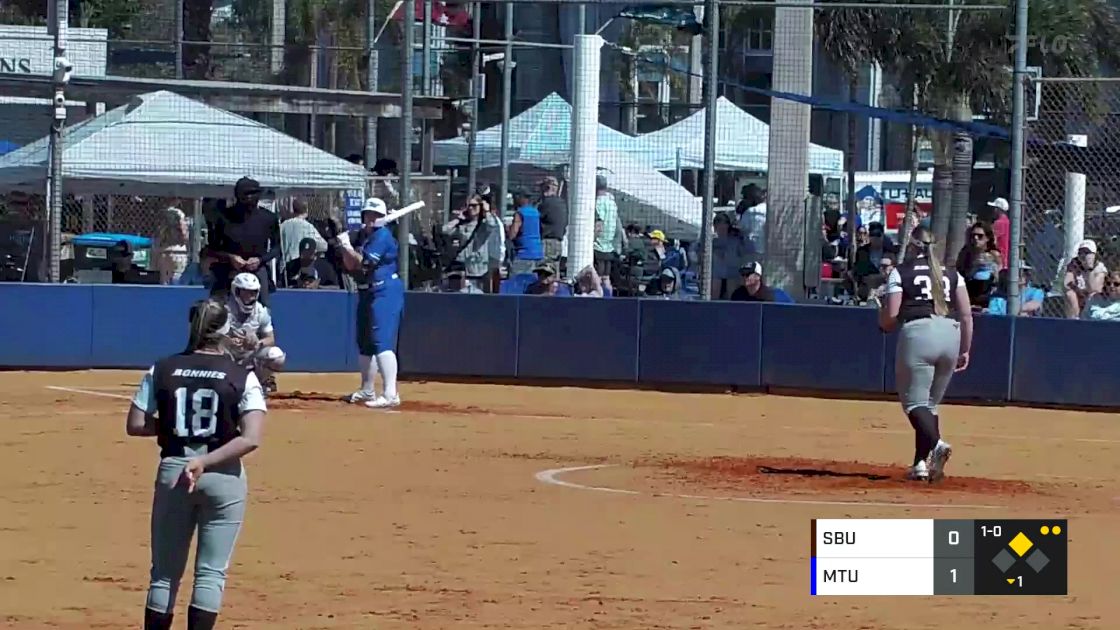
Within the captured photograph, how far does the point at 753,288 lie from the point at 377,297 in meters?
4.83

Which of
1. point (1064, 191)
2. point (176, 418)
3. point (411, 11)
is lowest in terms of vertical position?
point (176, 418)

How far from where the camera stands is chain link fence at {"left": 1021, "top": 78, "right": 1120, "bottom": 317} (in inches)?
775

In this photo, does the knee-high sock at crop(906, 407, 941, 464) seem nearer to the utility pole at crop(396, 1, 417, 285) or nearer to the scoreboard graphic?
the scoreboard graphic

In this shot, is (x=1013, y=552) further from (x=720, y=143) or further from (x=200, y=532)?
(x=720, y=143)

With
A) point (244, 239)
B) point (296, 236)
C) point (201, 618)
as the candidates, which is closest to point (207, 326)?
point (201, 618)

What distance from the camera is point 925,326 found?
12836 mm

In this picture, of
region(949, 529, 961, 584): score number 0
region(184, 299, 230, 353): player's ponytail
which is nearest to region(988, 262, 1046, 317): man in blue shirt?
region(949, 529, 961, 584): score number 0

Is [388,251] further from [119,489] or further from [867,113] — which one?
[867,113]

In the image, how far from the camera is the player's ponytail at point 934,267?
1278cm

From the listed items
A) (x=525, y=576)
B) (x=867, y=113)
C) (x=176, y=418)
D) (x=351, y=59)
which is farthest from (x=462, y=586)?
(x=351, y=59)

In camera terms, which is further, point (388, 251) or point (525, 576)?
point (388, 251)

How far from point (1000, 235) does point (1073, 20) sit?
719cm

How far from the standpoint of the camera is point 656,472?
13.8 meters

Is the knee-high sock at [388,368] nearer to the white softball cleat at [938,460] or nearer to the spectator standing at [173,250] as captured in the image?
the white softball cleat at [938,460]
